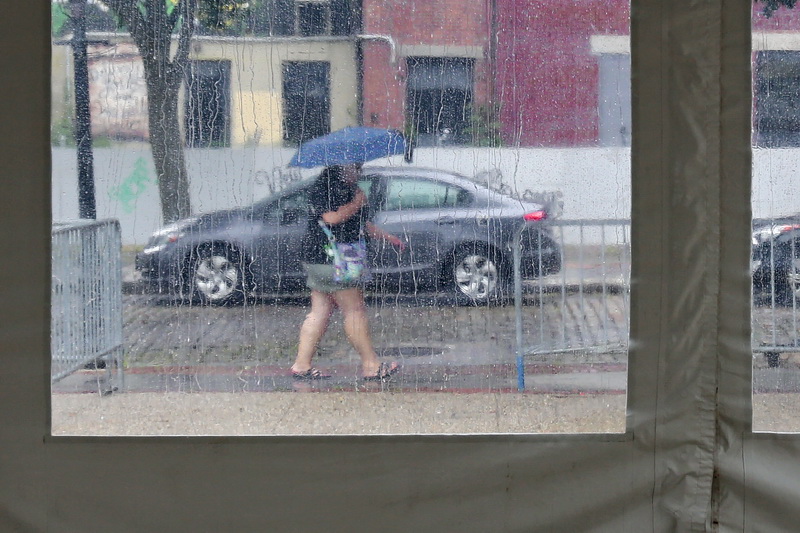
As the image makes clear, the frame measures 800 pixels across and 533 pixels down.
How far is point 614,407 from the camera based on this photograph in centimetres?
267

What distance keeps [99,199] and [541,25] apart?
4.32 feet

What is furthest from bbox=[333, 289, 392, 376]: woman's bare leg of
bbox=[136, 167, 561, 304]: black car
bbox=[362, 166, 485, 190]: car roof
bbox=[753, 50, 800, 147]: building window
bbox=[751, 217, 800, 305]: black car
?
bbox=[753, 50, 800, 147]: building window

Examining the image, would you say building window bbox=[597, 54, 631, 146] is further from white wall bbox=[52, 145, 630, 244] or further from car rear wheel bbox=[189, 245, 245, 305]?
car rear wheel bbox=[189, 245, 245, 305]

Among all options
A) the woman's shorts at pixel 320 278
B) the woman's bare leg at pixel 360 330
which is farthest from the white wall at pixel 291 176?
the woman's bare leg at pixel 360 330

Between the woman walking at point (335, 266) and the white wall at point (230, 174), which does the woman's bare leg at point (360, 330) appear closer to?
the woman walking at point (335, 266)

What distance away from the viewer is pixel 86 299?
103 inches

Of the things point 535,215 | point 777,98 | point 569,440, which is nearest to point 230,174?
point 535,215

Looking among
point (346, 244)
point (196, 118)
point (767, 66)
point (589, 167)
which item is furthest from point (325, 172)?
point (767, 66)

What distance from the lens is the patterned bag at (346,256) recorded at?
261 centimetres

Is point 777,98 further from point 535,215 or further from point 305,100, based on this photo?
point 305,100

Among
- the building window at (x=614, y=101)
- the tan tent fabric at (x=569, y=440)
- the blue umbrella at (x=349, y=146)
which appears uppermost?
the building window at (x=614, y=101)

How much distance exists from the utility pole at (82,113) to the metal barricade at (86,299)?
3.1 inches

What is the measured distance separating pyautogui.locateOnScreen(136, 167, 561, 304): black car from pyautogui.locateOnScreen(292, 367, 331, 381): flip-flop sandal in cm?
24

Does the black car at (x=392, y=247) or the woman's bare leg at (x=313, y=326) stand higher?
the black car at (x=392, y=247)
